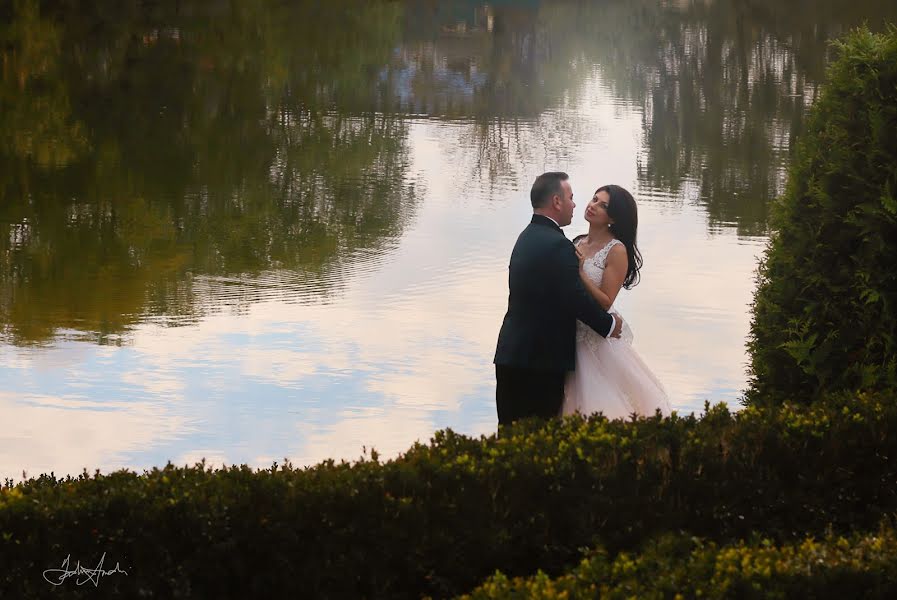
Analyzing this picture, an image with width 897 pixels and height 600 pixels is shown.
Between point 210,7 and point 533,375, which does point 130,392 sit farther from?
point 210,7

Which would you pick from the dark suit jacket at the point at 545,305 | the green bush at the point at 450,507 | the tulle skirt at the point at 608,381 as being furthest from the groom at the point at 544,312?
the green bush at the point at 450,507

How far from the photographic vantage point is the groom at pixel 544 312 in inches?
313

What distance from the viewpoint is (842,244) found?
28.1 ft

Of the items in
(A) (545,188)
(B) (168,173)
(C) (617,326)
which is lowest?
(B) (168,173)

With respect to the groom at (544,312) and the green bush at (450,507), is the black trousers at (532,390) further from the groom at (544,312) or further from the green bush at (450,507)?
the green bush at (450,507)

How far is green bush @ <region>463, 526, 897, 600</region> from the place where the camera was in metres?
5.31

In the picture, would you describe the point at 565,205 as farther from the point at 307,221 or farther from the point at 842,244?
the point at 307,221

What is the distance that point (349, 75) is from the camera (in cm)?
5050

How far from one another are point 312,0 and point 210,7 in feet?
44.4

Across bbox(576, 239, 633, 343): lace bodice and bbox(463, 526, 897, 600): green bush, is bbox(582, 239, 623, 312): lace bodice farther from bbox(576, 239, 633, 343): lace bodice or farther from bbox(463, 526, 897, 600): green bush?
bbox(463, 526, 897, 600): green bush

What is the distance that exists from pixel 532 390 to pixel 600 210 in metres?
1.12

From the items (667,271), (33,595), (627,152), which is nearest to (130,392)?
(33,595)

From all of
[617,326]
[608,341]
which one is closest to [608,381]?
[608,341]
